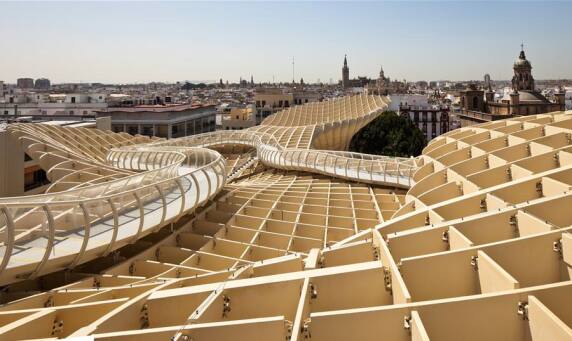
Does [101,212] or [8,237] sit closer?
[8,237]

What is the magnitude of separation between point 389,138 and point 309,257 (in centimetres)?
5235

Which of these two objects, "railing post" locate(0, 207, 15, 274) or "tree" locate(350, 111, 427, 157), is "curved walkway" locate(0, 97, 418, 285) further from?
"tree" locate(350, 111, 427, 157)

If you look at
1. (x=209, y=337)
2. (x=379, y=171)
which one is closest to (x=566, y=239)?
(x=209, y=337)

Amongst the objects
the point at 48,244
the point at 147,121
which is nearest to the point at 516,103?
the point at 147,121

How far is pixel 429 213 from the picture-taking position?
1251 centimetres

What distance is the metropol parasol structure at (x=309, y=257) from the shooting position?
7.21 meters

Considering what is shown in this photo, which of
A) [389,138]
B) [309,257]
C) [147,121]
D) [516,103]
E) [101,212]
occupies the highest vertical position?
[516,103]

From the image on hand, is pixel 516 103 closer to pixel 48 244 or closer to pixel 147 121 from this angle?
pixel 147 121

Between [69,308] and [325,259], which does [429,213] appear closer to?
[325,259]

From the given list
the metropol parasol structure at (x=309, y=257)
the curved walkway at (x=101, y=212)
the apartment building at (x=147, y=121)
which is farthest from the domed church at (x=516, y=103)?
the metropol parasol structure at (x=309, y=257)

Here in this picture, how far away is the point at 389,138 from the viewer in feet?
201

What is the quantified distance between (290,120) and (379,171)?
35138 millimetres

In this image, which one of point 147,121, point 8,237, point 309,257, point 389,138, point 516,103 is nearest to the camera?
point 8,237

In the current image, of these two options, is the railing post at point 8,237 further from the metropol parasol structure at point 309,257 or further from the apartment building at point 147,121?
the apartment building at point 147,121
